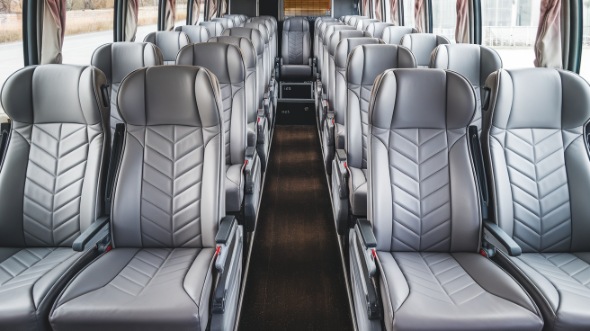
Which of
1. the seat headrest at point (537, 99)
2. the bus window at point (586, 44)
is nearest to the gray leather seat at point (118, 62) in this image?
A: the seat headrest at point (537, 99)

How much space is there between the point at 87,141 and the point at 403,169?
157 centimetres

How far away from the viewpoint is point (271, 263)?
11.2 feet

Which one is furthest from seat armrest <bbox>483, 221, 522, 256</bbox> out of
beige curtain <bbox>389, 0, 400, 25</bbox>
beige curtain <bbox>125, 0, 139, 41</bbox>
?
beige curtain <bbox>389, 0, 400, 25</bbox>

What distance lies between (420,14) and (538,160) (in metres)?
5.26

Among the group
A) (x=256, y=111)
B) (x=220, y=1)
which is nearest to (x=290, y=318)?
(x=256, y=111)

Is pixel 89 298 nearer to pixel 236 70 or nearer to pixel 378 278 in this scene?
pixel 378 278

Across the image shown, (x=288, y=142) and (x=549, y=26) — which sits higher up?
(x=549, y=26)

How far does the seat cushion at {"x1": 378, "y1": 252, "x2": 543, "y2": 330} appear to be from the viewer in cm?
180

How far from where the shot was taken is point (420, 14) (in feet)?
23.4

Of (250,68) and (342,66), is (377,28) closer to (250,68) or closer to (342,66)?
(342,66)

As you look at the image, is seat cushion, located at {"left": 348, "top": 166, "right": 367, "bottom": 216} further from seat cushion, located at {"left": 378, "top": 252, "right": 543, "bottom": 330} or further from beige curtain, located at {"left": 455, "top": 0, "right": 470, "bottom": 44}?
beige curtain, located at {"left": 455, "top": 0, "right": 470, "bottom": 44}

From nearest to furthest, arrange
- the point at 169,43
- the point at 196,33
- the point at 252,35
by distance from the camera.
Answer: the point at 169,43, the point at 252,35, the point at 196,33

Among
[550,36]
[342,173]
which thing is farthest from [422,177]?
[550,36]

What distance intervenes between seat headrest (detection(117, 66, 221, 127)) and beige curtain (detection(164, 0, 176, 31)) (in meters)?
5.25
